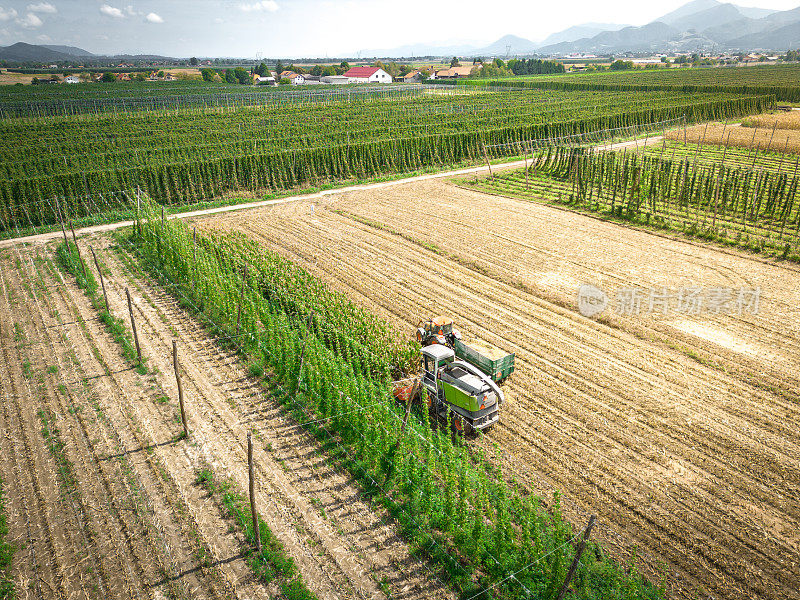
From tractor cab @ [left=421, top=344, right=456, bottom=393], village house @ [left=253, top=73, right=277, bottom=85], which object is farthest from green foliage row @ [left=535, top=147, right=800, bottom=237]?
village house @ [left=253, top=73, right=277, bottom=85]

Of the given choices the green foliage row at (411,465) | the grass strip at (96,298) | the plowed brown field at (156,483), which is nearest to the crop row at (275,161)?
the grass strip at (96,298)

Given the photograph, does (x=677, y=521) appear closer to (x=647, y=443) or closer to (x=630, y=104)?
(x=647, y=443)

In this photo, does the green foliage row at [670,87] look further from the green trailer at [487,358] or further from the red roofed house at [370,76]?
the green trailer at [487,358]

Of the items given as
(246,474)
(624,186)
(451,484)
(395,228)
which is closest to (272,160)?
(395,228)

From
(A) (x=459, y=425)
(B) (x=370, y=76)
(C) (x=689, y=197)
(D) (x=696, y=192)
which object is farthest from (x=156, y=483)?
(B) (x=370, y=76)

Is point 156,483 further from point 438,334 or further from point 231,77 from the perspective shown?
point 231,77

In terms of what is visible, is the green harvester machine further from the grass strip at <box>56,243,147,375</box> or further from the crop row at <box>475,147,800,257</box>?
the crop row at <box>475,147,800,257</box>
